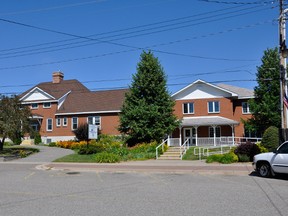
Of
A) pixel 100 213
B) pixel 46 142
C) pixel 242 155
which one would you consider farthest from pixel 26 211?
pixel 46 142

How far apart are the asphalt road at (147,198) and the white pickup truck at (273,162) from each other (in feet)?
2.26

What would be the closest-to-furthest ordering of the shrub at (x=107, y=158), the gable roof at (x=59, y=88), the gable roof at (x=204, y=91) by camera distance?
the shrub at (x=107, y=158)
the gable roof at (x=204, y=91)
the gable roof at (x=59, y=88)

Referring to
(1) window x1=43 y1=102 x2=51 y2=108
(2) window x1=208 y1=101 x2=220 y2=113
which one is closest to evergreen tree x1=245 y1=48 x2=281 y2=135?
(2) window x1=208 y1=101 x2=220 y2=113

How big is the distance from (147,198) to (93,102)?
3987cm

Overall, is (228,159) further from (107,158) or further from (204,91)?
(204,91)

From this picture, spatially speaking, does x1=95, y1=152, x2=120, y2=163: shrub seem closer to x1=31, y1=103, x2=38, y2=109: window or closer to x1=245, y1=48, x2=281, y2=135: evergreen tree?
x1=245, y1=48, x2=281, y2=135: evergreen tree

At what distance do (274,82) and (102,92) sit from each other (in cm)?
2464

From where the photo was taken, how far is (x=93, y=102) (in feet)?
163

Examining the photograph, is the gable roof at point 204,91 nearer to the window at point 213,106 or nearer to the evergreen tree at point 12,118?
the window at point 213,106

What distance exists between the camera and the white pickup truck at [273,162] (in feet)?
49.1

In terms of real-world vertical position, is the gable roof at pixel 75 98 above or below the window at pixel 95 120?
above

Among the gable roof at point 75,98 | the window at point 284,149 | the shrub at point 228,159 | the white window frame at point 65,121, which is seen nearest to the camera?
the window at point 284,149

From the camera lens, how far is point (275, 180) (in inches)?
590

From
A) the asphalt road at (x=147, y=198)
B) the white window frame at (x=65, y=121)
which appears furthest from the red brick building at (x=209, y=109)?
the asphalt road at (x=147, y=198)
